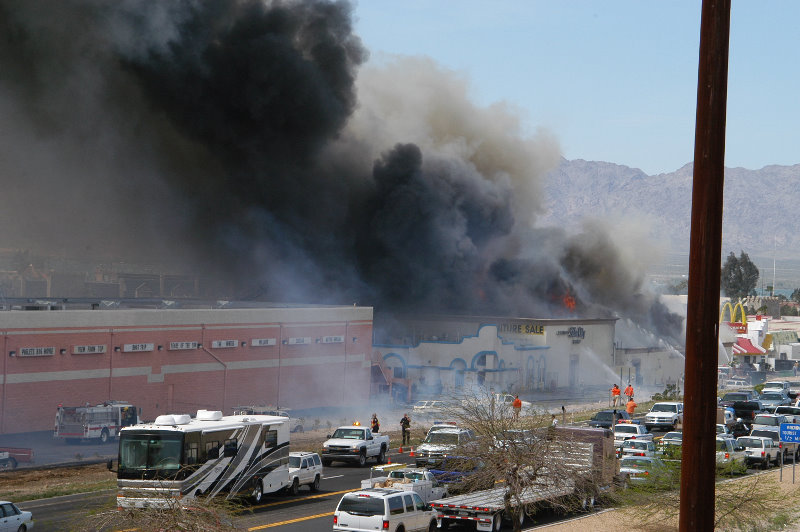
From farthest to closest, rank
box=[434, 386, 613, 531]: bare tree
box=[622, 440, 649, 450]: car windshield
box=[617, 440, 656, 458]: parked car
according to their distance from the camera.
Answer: box=[622, 440, 649, 450]: car windshield
box=[617, 440, 656, 458]: parked car
box=[434, 386, 613, 531]: bare tree

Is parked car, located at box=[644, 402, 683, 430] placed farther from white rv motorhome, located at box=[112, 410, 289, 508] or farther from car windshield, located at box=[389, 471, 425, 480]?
white rv motorhome, located at box=[112, 410, 289, 508]

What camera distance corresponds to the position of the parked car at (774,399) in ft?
177

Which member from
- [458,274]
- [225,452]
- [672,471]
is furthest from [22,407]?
[458,274]

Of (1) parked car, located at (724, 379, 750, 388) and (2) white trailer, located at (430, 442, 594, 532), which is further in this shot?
(1) parked car, located at (724, 379, 750, 388)

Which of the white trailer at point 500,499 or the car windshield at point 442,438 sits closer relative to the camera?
the white trailer at point 500,499

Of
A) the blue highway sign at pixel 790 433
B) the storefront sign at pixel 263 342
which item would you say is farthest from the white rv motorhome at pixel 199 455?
the storefront sign at pixel 263 342

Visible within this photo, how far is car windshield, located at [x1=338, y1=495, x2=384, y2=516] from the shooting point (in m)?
20.6

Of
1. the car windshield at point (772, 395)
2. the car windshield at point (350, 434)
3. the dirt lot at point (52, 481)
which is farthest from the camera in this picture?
the car windshield at point (772, 395)

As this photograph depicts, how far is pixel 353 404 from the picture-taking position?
194 feet

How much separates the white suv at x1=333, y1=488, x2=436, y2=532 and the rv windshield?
444cm

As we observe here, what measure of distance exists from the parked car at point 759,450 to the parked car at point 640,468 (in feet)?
25.4

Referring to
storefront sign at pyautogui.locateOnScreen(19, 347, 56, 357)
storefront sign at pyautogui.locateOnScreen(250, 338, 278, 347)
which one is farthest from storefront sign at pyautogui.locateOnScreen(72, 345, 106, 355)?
storefront sign at pyautogui.locateOnScreen(250, 338, 278, 347)

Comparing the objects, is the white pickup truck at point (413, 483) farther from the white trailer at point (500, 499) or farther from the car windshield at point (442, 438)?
the car windshield at point (442, 438)

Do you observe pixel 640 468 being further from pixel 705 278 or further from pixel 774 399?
pixel 774 399
